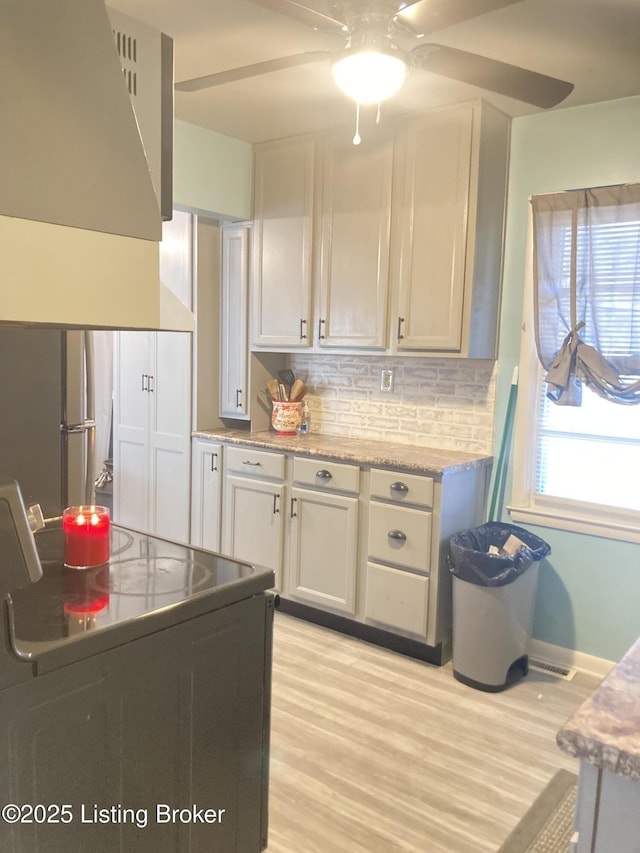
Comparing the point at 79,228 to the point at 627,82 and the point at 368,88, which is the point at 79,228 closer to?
the point at 368,88

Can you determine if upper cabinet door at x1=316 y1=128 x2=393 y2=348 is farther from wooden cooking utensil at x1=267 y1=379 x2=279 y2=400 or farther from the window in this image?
the window

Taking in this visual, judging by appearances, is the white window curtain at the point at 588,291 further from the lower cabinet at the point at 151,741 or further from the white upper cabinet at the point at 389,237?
the lower cabinet at the point at 151,741

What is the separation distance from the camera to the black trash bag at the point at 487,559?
2873mm

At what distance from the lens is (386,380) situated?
3.76 m

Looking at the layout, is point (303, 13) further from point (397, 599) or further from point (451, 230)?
point (397, 599)

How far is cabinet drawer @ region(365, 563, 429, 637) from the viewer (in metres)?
3.11

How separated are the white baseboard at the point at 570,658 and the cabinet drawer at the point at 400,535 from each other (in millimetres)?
701

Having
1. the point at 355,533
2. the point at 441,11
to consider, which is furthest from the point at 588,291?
the point at 441,11

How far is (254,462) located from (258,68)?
2.02 m

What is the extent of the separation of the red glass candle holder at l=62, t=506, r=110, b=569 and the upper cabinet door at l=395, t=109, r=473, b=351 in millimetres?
2021

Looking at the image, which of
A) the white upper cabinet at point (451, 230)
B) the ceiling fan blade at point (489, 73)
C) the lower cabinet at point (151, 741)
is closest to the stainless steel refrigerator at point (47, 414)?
the lower cabinet at point (151, 741)

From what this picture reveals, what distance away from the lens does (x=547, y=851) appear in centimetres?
200

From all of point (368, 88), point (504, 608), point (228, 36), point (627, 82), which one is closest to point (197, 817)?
point (504, 608)

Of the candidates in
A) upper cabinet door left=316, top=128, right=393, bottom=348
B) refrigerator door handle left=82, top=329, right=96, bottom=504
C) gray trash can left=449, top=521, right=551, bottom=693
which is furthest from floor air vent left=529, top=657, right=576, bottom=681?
refrigerator door handle left=82, top=329, right=96, bottom=504
